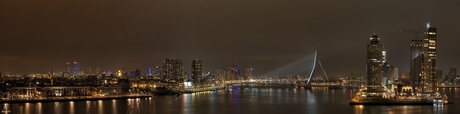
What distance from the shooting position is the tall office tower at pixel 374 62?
4034cm

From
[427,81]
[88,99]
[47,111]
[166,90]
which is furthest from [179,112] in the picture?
[166,90]

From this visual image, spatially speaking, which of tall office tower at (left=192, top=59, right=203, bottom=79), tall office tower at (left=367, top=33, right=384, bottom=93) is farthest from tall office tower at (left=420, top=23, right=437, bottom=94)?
tall office tower at (left=192, top=59, right=203, bottom=79)

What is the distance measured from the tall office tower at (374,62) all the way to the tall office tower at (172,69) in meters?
50.4

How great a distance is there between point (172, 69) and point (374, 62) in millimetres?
51906

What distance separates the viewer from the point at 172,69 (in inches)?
3499

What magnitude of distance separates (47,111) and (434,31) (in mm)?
27891

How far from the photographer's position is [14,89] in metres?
36.8

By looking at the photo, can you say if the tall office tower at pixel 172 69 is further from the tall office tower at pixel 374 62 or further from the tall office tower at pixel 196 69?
the tall office tower at pixel 374 62

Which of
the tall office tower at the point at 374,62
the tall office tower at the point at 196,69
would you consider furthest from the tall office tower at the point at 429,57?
the tall office tower at the point at 196,69

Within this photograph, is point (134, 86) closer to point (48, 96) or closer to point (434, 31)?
point (48, 96)

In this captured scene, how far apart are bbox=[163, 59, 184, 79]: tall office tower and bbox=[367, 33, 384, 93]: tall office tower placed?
5037 cm

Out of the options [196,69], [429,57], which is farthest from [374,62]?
[196,69]

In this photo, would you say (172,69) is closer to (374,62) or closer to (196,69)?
(196,69)

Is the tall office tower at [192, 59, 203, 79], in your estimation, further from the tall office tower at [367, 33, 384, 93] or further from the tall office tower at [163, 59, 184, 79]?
the tall office tower at [367, 33, 384, 93]
